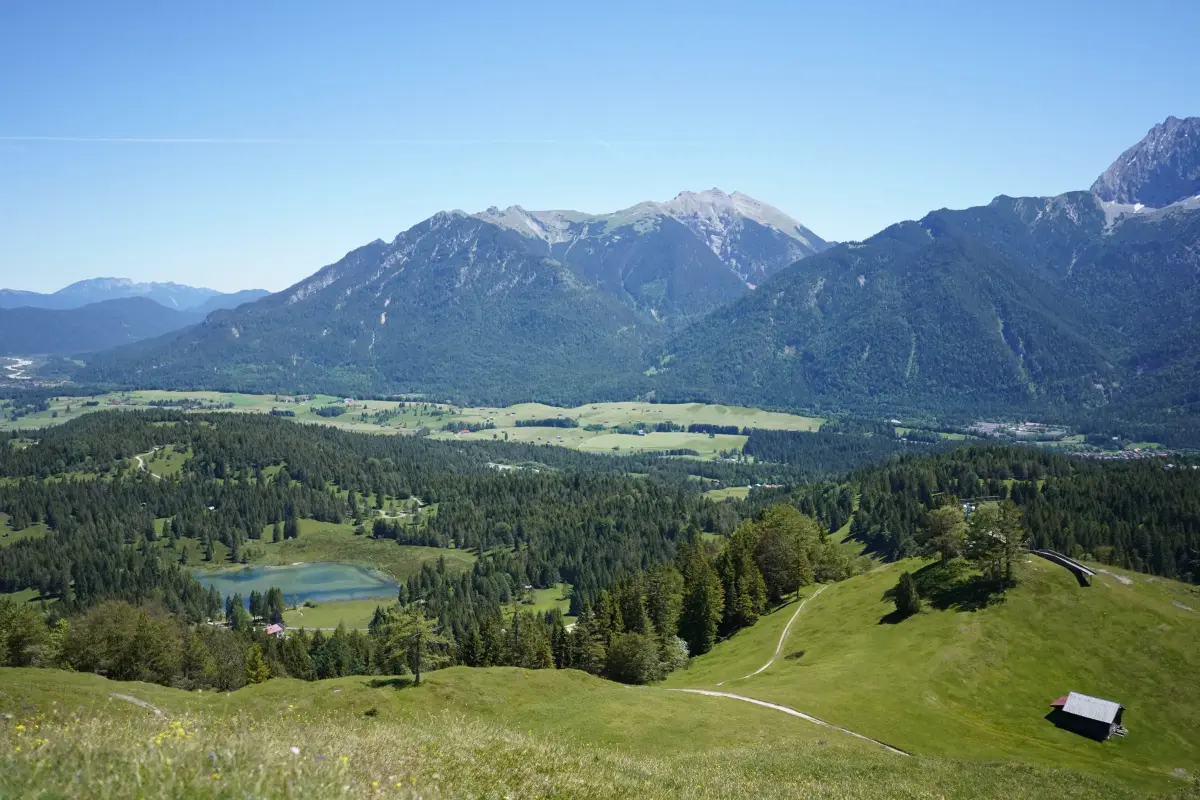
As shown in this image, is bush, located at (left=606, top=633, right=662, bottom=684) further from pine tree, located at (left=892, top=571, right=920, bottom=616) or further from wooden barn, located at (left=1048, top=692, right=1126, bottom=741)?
wooden barn, located at (left=1048, top=692, right=1126, bottom=741)

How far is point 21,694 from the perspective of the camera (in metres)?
56.4

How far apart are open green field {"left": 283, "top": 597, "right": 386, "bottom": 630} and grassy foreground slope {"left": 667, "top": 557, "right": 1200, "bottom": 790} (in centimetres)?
8541

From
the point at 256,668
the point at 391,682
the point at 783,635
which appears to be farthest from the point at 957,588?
the point at 256,668

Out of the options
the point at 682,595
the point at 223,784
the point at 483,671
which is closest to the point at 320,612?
the point at 682,595

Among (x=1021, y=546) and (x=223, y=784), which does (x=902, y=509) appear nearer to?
(x=1021, y=546)

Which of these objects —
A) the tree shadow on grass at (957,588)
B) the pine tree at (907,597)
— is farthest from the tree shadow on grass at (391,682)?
the tree shadow on grass at (957,588)

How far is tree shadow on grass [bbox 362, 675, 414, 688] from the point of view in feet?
227

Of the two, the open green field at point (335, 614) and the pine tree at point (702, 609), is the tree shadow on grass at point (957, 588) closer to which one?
the pine tree at point (702, 609)

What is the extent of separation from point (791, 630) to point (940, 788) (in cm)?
6819

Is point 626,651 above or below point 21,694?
below

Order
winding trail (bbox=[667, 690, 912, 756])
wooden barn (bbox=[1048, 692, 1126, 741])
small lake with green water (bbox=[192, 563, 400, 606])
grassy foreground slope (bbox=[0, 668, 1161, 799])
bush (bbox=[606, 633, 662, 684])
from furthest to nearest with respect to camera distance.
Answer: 1. small lake with green water (bbox=[192, 563, 400, 606])
2. bush (bbox=[606, 633, 662, 684])
3. wooden barn (bbox=[1048, 692, 1126, 741])
4. winding trail (bbox=[667, 690, 912, 756])
5. grassy foreground slope (bbox=[0, 668, 1161, 799])

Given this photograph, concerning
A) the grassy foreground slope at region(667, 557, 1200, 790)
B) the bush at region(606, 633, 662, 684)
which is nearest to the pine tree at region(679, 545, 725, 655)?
the grassy foreground slope at region(667, 557, 1200, 790)

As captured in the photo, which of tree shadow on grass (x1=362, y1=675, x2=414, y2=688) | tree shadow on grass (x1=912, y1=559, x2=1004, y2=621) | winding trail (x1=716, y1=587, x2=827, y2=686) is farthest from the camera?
tree shadow on grass (x1=912, y1=559, x2=1004, y2=621)

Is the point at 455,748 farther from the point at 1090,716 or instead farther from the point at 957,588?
the point at 957,588
